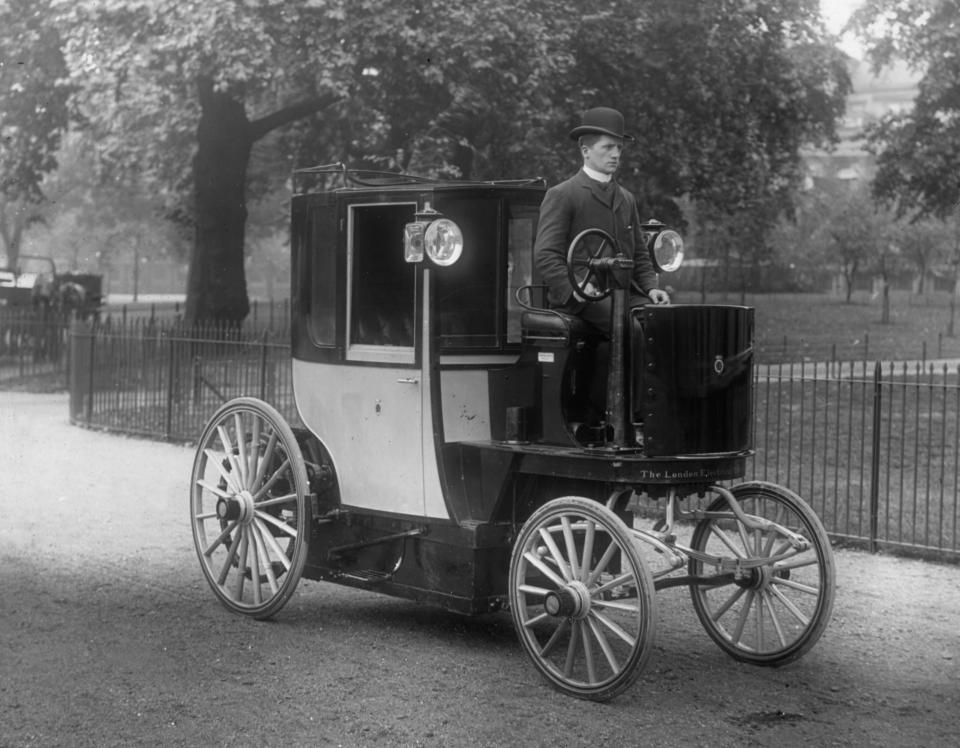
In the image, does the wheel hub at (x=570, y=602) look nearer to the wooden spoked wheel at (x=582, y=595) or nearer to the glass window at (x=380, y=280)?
the wooden spoked wheel at (x=582, y=595)

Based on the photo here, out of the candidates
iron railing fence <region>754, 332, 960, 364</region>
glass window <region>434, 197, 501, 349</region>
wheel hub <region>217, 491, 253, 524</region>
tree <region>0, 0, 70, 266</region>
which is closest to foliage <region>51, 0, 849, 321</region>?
tree <region>0, 0, 70, 266</region>

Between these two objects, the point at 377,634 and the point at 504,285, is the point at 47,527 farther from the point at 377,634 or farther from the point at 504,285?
the point at 504,285

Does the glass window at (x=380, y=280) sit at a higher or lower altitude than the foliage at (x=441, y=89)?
lower

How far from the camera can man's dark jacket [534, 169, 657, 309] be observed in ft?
19.8

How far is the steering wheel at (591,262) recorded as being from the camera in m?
5.72

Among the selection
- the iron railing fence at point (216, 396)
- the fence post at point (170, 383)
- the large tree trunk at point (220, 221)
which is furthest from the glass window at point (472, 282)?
the large tree trunk at point (220, 221)

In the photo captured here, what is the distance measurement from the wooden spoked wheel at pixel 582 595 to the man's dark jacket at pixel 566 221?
40.2 inches

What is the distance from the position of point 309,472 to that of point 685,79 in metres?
17.0

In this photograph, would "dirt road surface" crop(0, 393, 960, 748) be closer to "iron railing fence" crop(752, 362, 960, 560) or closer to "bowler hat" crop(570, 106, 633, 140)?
→ "iron railing fence" crop(752, 362, 960, 560)

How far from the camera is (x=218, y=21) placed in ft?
57.7

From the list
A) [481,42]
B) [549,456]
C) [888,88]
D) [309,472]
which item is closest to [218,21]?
[481,42]

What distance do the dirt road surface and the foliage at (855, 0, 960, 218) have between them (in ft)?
48.9

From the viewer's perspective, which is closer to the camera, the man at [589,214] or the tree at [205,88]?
the man at [589,214]

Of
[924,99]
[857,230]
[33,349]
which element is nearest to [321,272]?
[33,349]
